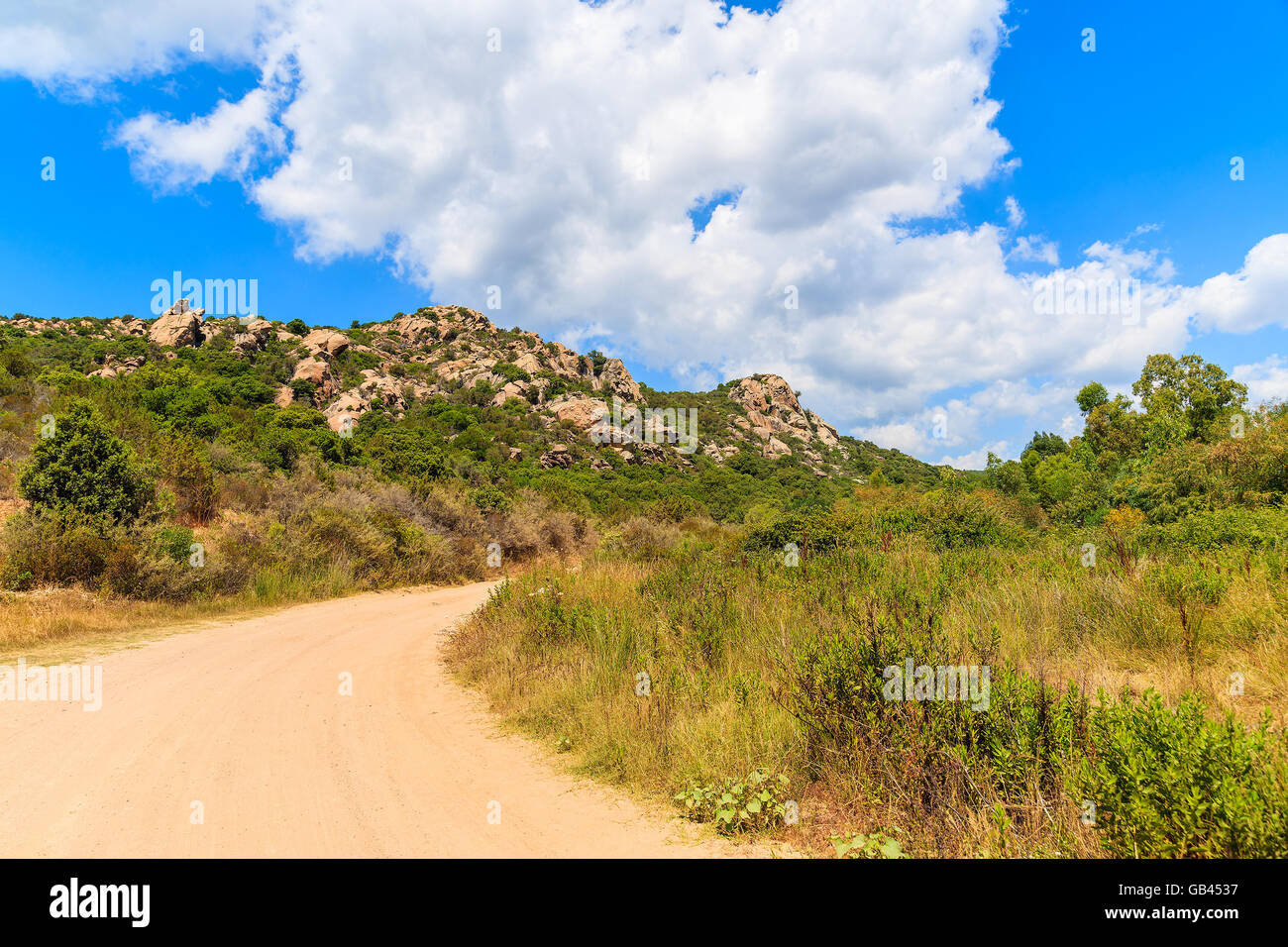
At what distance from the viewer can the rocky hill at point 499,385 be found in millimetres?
49938

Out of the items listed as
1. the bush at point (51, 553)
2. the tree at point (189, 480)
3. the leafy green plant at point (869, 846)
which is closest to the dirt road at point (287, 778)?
the leafy green plant at point (869, 846)

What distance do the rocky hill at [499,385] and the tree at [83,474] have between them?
19585 mm

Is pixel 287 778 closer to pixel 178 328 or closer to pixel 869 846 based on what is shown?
pixel 869 846

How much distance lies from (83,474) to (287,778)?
1217cm

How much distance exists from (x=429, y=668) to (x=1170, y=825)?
26.9 ft

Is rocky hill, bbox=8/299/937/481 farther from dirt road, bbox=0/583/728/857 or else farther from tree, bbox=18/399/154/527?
dirt road, bbox=0/583/728/857

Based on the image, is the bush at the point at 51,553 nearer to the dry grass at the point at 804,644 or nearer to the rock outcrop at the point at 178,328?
the dry grass at the point at 804,644

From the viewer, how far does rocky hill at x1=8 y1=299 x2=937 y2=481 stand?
49938 mm

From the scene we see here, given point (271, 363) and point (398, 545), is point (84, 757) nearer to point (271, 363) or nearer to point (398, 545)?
point (398, 545)

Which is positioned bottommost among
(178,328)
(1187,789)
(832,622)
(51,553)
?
(1187,789)

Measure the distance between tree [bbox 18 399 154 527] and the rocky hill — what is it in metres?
19.6

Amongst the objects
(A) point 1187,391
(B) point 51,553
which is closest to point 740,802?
(B) point 51,553

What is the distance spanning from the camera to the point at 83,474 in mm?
12102

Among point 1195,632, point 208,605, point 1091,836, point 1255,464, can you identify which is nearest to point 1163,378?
point 1255,464
